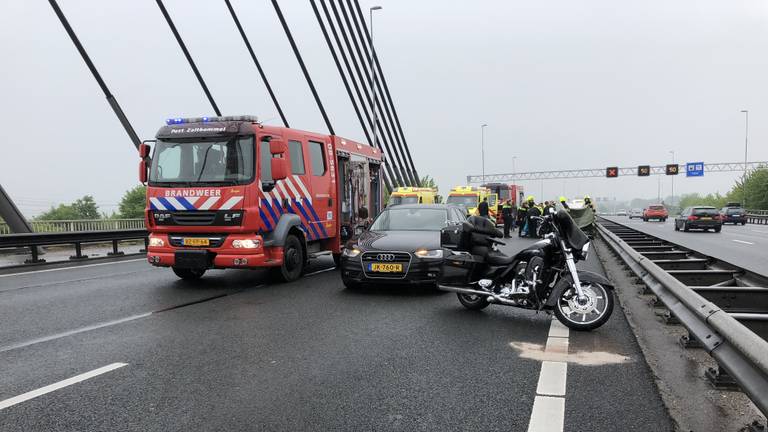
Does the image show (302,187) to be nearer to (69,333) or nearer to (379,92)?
(69,333)

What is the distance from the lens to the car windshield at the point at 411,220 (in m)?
9.34

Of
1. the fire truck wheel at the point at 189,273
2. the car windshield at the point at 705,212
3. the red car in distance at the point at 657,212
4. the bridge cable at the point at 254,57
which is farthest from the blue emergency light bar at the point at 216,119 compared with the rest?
the red car in distance at the point at 657,212

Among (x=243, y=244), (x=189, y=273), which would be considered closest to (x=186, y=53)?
(x=189, y=273)

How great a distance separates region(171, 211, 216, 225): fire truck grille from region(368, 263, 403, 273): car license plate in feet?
8.89

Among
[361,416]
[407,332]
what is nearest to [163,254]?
[407,332]

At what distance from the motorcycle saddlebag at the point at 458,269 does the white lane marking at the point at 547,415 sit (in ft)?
10.4

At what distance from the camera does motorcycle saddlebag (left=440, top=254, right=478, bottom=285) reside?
274 inches

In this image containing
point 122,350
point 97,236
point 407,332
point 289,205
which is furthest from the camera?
point 97,236

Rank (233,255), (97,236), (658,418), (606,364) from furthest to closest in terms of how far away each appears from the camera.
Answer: (97,236) < (233,255) < (606,364) < (658,418)

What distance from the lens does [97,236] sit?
15141 mm

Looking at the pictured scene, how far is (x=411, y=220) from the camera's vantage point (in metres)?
9.55

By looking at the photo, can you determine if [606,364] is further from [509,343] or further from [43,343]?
[43,343]

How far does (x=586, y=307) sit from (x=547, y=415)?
266 cm

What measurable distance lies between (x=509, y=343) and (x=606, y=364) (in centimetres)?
100
